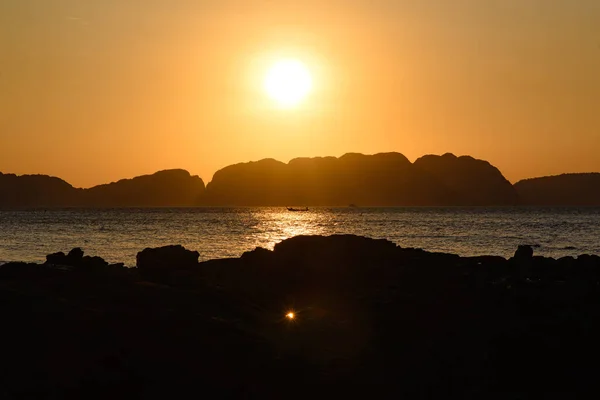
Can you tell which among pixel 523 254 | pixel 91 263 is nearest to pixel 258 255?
pixel 91 263

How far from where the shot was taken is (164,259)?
2294cm

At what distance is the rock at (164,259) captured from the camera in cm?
2245

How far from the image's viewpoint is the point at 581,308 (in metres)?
18.5

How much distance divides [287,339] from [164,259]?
32.5 ft

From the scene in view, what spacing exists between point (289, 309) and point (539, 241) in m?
73.3

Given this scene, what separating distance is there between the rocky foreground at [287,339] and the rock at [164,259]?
1.51 meters

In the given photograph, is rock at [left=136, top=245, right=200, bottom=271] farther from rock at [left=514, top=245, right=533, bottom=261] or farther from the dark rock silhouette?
rock at [left=514, top=245, right=533, bottom=261]

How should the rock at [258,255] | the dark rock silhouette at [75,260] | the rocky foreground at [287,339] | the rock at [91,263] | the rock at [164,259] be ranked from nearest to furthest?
1. the rocky foreground at [287,339]
2. the rock at [164,259]
3. the rock at [91,263]
4. the dark rock silhouette at [75,260]
5. the rock at [258,255]

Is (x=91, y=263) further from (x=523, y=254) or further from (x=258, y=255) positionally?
(x=523, y=254)

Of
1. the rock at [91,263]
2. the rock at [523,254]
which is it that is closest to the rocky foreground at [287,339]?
the rock at [91,263]

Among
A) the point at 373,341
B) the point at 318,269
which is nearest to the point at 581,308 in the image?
the point at 373,341

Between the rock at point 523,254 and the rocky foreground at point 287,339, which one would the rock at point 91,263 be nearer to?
the rocky foreground at point 287,339

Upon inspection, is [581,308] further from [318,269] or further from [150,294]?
[150,294]

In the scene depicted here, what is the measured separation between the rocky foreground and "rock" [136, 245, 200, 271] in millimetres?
1509
